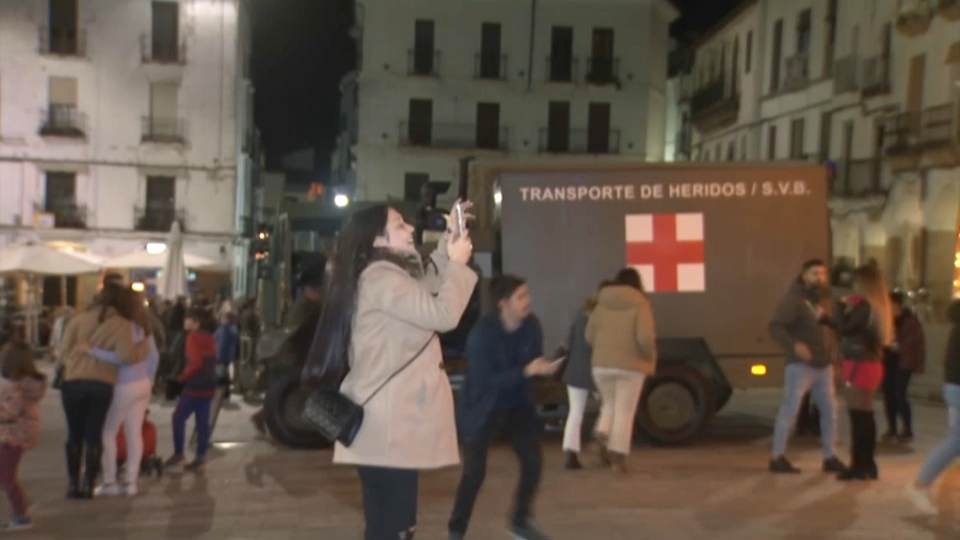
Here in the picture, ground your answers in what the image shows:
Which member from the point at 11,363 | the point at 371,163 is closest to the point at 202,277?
the point at 371,163

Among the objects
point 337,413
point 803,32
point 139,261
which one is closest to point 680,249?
point 337,413

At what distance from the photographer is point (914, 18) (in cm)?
3095

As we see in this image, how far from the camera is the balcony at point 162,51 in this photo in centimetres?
4175

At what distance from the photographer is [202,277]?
141 feet

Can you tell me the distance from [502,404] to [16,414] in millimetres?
3349

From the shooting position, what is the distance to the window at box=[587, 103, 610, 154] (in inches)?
1863

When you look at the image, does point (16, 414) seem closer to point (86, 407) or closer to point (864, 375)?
point (86, 407)

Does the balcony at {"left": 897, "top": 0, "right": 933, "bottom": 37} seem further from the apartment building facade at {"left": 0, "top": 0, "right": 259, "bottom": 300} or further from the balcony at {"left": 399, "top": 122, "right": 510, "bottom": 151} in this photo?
the apartment building facade at {"left": 0, "top": 0, "right": 259, "bottom": 300}

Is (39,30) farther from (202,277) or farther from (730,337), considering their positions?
(730,337)

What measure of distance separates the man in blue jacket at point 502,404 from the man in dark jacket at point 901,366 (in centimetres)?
735

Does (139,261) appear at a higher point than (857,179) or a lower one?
lower

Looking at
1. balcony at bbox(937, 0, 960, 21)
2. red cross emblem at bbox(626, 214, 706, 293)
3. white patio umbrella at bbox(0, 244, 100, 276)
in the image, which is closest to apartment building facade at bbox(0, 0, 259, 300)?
white patio umbrella at bbox(0, 244, 100, 276)

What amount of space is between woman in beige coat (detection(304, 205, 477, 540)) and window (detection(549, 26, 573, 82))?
42755 mm

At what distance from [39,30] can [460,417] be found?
122 feet
